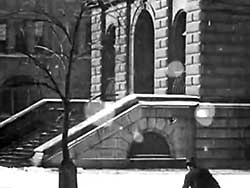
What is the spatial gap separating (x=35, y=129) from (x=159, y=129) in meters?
7.81

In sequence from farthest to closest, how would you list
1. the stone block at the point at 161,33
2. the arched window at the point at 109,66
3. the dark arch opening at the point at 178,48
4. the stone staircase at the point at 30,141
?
the arched window at the point at 109,66 → the stone block at the point at 161,33 → the dark arch opening at the point at 178,48 → the stone staircase at the point at 30,141

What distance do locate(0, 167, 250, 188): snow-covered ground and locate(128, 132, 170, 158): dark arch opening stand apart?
147 cm

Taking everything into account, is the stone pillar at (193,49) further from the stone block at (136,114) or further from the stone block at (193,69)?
the stone block at (136,114)

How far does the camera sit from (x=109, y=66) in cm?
4131

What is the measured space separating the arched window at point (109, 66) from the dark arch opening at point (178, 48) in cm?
613

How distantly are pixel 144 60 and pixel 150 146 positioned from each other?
352 inches

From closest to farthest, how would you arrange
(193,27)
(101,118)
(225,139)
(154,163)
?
(101,118)
(154,163)
(225,139)
(193,27)

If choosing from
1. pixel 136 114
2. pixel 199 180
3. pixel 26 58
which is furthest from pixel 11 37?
pixel 199 180

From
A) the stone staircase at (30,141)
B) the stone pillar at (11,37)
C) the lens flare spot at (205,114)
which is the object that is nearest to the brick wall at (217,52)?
the lens flare spot at (205,114)

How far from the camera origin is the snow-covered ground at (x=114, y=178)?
21.7 meters

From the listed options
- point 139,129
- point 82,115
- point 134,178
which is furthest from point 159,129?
point 82,115

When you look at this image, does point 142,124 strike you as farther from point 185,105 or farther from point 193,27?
point 193,27

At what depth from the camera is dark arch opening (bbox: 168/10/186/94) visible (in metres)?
32.2

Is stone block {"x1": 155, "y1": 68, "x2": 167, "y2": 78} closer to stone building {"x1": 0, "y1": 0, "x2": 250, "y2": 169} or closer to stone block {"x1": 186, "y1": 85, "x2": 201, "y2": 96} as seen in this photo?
stone building {"x1": 0, "y1": 0, "x2": 250, "y2": 169}
